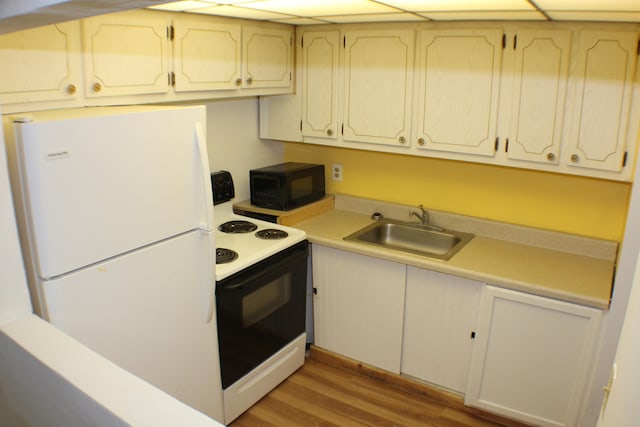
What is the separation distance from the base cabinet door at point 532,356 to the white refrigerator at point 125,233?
4.51 ft

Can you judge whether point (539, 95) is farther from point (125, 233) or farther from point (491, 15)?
point (125, 233)

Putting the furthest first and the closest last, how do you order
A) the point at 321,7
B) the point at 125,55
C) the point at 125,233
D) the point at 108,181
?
the point at 321,7
the point at 125,55
the point at 125,233
the point at 108,181

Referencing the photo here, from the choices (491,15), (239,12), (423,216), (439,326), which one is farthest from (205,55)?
(439,326)

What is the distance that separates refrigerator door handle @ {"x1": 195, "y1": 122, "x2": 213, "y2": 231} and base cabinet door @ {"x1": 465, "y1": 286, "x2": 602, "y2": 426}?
139 centimetres

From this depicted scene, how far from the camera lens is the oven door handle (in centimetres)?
254

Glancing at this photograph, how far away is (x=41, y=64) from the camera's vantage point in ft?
6.54

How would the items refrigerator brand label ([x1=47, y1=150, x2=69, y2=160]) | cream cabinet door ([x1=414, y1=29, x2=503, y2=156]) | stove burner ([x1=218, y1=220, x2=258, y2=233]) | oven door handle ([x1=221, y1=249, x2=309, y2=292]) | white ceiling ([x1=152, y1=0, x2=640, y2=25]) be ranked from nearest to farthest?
refrigerator brand label ([x1=47, y1=150, x2=69, y2=160]) < white ceiling ([x1=152, y1=0, x2=640, y2=25]) < oven door handle ([x1=221, y1=249, x2=309, y2=292]) < cream cabinet door ([x1=414, y1=29, x2=503, y2=156]) < stove burner ([x1=218, y1=220, x2=258, y2=233])

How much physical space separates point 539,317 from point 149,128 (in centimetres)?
195

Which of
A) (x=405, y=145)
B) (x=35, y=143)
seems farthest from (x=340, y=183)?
(x=35, y=143)

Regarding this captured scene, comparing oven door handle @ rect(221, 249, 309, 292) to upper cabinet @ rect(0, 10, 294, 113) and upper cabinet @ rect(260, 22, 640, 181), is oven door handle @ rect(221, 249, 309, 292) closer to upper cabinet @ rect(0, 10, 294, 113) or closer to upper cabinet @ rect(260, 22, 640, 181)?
upper cabinet @ rect(260, 22, 640, 181)

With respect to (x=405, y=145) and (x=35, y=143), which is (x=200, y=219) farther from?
(x=405, y=145)

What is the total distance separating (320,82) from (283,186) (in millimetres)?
672

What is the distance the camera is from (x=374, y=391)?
121 inches

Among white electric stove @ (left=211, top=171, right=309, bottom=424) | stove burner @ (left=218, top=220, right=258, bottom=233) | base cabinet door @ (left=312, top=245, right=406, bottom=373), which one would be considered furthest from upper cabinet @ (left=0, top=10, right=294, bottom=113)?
base cabinet door @ (left=312, top=245, right=406, bottom=373)
